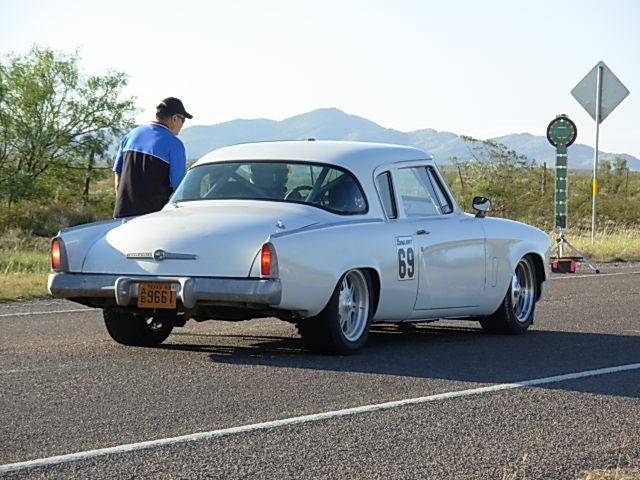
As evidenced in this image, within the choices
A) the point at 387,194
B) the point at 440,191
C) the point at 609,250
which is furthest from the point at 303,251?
the point at 609,250

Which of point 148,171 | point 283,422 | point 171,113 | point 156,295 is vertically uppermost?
point 171,113

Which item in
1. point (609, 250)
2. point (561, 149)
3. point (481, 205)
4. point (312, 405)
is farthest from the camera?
point (609, 250)

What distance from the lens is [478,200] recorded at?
10867 millimetres

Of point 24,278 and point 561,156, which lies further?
point 561,156

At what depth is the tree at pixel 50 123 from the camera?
44.1 metres

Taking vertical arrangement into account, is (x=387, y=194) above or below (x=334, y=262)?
above

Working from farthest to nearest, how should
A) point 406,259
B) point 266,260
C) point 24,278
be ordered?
point 24,278 → point 406,259 → point 266,260

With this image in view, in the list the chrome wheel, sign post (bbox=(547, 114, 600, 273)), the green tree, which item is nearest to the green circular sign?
sign post (bbox=(547, 114, 600, 273))

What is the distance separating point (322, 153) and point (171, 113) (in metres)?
2.09

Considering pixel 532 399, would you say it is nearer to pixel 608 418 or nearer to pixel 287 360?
pixel 608 418

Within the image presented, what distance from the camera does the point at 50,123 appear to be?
45.0 m

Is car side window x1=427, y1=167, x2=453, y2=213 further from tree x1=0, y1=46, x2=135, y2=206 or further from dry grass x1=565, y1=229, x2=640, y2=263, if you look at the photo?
tree x1=0, y1=46, x2=135, y2=206

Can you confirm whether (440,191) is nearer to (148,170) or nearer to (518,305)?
(518,305)

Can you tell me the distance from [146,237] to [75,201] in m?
38.1
